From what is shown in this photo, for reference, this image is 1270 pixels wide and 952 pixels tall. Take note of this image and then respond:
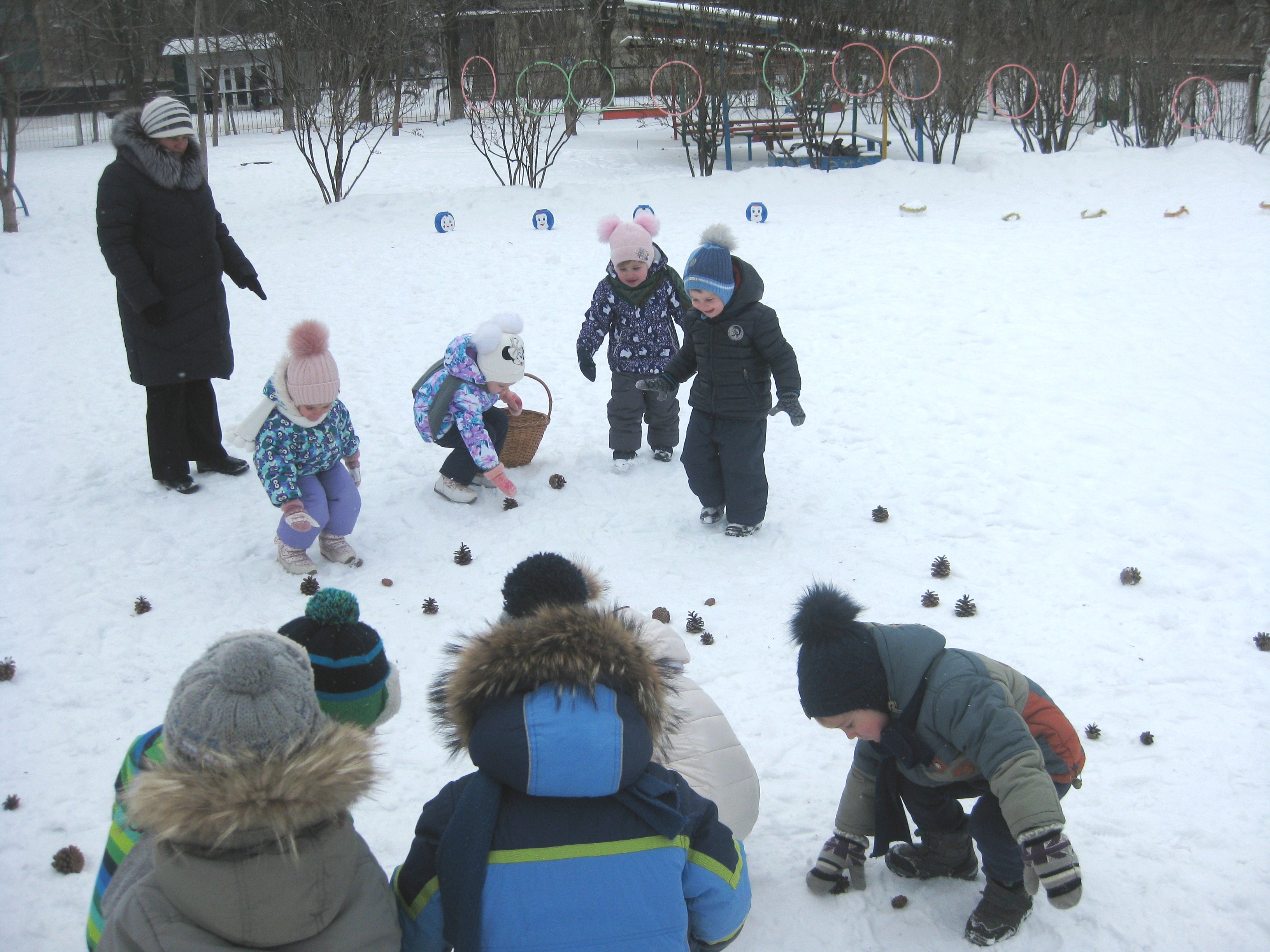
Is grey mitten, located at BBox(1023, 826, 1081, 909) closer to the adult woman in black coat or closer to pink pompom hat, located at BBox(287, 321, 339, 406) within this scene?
pink pompom hat, located at BBox(287, 321, 339, 406)

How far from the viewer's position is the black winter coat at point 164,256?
5031 mm

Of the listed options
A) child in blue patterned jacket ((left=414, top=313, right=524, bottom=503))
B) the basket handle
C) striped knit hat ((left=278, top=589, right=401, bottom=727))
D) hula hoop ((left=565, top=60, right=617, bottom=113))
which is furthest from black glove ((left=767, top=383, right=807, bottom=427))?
hula hoop ((left=565, top=60, right=617, bottom=113))

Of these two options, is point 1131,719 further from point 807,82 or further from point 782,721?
point 807,82

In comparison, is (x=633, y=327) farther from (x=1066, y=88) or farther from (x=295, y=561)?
(x=1066, y=88)

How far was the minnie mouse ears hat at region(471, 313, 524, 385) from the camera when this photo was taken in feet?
17.5

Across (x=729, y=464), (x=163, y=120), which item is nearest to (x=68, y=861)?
(x=729, y=464)

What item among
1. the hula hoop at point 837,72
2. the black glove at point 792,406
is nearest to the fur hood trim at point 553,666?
the black glove at point 792,406

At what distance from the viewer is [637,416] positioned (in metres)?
5.96

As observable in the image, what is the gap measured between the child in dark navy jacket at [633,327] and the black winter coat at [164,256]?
6.63 feet

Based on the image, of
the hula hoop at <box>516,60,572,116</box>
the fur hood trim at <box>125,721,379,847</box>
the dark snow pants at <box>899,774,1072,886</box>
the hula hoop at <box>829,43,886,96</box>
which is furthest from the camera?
the hula hoop at <box>829,43,886,96</box>

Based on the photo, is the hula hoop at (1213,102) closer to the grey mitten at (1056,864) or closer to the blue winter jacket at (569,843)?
the grey mitten at (1056,864)

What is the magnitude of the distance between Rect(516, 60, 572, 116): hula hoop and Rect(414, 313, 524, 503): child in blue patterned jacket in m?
9.20

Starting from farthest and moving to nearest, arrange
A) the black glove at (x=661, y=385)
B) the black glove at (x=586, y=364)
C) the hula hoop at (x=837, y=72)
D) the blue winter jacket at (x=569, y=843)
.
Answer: the hula hoop at (x=837, y=72) < the black glove at (x=586, y=364) < the black glove at (x=661, y=385) < the blue winter jacket at (x=569, y=843)

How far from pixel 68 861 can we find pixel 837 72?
53.5 ft
